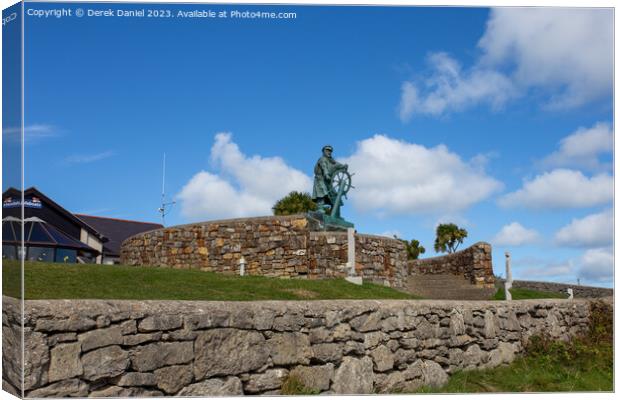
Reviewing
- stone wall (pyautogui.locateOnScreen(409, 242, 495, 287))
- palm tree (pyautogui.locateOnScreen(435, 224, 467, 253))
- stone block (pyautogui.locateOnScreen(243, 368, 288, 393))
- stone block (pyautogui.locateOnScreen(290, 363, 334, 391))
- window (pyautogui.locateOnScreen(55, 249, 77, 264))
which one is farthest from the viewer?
palm tree (pyautogui.locateOnScreen(435, 224, 467, 253))

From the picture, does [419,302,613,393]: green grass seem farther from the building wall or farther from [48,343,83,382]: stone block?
the building wall

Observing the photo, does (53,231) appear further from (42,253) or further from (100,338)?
(100,338)

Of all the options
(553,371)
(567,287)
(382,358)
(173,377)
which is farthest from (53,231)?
(567,287)

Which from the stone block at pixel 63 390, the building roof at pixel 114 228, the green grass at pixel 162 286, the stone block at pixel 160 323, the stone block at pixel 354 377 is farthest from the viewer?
the building roof at pixel 114 228

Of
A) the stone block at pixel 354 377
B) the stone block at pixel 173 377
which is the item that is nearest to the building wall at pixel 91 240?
the stone block at pixel 354 377

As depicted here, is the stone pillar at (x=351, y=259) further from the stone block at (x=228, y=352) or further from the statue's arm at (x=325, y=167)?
the stone block at (x=228, y=352)

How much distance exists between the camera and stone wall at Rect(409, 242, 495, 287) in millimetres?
20641

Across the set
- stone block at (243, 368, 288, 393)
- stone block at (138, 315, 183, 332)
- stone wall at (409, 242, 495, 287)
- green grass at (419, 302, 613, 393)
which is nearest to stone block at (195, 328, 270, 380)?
stone block at (243, 368, 288, 393)

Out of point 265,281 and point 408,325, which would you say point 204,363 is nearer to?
point 408,325

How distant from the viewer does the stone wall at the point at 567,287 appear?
76.6ft

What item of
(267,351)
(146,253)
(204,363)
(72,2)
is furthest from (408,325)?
(146,253)

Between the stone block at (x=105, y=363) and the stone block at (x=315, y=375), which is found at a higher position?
the stone block at (x=105, y=363)

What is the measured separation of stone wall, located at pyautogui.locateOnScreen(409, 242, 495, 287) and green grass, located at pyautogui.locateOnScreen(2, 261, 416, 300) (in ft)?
26.0

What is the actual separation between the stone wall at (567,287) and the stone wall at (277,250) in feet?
30.0
